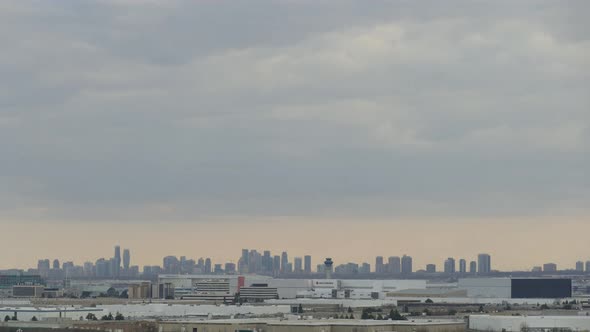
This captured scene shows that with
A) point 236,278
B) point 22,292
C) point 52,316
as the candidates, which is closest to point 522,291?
point 236,278

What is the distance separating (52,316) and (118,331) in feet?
75.9

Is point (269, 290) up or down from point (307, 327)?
up

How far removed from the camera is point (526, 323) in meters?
80.2

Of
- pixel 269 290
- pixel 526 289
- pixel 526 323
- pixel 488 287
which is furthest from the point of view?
pixel 269 290

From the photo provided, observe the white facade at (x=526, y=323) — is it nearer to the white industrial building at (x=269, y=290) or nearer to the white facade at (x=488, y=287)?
the white industrial building at (x=269, y=290)

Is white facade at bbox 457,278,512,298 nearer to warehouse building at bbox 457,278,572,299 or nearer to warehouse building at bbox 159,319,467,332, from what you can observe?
warehouse building at bbox 457,278,572,299

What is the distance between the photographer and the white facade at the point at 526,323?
260 feet

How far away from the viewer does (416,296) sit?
16312 cm

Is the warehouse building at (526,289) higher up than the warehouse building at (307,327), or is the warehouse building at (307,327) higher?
the warehouse building at (526,289)

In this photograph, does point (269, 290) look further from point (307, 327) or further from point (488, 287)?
point (307, 327)

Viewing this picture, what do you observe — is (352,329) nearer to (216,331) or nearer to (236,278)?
(216,331)

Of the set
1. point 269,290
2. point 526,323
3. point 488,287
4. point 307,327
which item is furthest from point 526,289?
point 307,327

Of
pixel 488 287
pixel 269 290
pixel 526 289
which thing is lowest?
pixel 269 290

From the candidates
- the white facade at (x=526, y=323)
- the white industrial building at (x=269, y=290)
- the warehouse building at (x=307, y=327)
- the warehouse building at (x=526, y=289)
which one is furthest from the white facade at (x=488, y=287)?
the warehouse building at (x=307, y=327)
